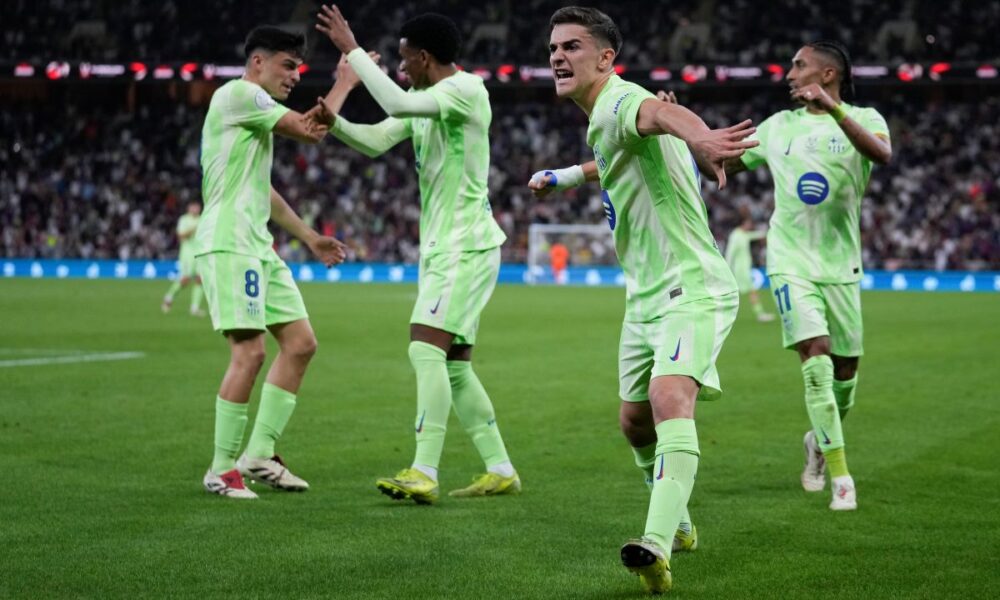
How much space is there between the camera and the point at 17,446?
8539 mm

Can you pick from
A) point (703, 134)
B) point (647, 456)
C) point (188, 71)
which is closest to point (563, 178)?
point (647, 456)

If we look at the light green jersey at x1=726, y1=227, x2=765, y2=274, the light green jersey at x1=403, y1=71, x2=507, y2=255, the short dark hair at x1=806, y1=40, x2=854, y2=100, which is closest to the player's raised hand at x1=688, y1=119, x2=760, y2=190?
the light green jersey at x1=403, y1=71, x2=507, y2=255

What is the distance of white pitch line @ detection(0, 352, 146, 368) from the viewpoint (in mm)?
13977

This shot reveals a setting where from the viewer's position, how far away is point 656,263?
5184 millimetres

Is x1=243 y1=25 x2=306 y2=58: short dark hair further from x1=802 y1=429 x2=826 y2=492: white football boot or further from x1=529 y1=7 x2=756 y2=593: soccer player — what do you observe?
x1=802 y1=429 x2=826 y2=492: white football boot

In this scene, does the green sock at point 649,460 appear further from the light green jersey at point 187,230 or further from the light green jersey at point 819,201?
the light green jersey at point 187,230

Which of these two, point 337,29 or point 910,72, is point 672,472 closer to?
point 337,29

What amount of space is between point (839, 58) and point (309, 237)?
3168 millimetres

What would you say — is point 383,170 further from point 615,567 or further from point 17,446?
point 615,567

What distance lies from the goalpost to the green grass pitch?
2289 cm

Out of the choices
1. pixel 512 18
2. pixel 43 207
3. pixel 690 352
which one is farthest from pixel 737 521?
pixel 43 207

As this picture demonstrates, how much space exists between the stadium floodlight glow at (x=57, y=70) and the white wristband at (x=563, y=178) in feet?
131

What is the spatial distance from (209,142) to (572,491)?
2800 mm

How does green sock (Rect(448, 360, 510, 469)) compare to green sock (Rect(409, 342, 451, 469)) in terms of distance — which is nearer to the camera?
green sock (Rect(409, 342, 451, 469))
